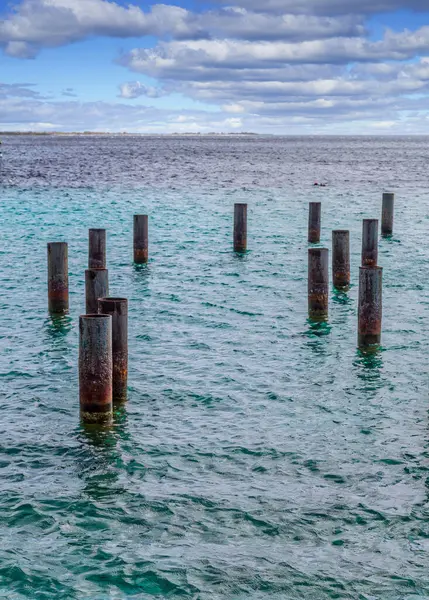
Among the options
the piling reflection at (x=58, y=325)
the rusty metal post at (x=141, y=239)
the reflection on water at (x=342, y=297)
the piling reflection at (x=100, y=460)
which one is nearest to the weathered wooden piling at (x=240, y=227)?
the rusty metal post at (x=141, y=239)

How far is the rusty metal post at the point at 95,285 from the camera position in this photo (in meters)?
15.8

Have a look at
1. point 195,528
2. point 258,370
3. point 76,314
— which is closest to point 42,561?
point 195,528

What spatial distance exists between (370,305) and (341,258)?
17.6ft

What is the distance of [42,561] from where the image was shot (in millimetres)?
8789

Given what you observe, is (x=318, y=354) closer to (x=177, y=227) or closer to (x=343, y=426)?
(x=343, y=426)

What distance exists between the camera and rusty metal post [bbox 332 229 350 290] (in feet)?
68.4

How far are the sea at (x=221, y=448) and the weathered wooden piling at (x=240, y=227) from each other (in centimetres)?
207

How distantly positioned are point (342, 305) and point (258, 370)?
5.55 meters

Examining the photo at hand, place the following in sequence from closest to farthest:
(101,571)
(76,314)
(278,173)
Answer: (101,571) < (76,314) < (278,173)

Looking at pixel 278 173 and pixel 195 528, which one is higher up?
pixel 278 173

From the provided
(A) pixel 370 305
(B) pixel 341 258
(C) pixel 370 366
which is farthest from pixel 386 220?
(C) pixel 370 366

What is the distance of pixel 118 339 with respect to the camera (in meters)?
13.1

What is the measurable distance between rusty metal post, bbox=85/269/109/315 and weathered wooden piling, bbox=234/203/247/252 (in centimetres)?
1139

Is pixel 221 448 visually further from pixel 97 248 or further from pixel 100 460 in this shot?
pixel 97 248
